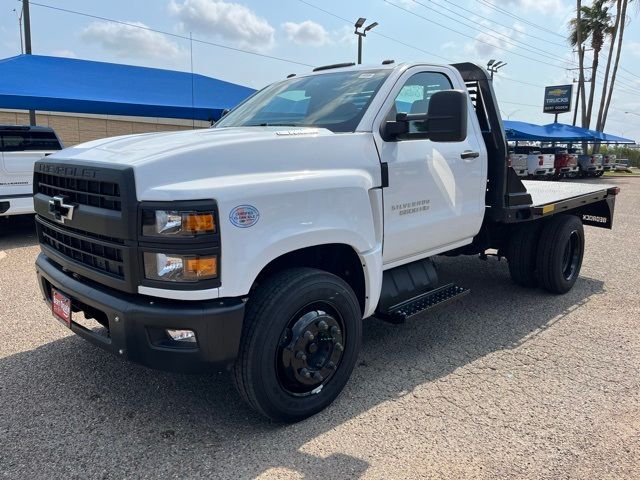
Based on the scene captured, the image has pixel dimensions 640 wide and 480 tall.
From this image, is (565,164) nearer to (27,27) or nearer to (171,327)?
(27,27)

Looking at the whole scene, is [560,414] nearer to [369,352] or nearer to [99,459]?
[369,352]

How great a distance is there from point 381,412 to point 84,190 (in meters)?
2.16

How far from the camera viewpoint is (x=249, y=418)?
316 cm

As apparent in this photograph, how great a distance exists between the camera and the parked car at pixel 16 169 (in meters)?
7.93

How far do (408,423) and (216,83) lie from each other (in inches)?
552

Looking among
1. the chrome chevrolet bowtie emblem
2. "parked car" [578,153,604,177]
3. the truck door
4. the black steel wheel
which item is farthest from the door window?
"parked car" [578,153,604,177]

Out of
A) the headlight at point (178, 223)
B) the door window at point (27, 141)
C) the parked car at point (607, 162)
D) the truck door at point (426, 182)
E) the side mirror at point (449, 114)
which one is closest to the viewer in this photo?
the headlight at point (178, 223)

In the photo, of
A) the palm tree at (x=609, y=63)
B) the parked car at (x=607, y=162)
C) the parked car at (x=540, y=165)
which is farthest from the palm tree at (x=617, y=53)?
the parked car at (x=540, y=165)

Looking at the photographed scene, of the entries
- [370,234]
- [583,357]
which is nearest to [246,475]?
[370,234]

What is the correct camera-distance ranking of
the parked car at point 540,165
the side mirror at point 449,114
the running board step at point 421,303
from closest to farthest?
1. the side mirror at point 449,114
2. the running board step at point 421,303
3. the parked car at point 540,165

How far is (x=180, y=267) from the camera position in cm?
253

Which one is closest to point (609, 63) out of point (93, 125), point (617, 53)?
point (617, 53)

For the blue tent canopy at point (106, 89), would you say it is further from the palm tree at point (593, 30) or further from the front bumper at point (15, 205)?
the palm tree at point (593, 30)

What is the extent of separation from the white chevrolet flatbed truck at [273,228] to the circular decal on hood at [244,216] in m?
0.01
